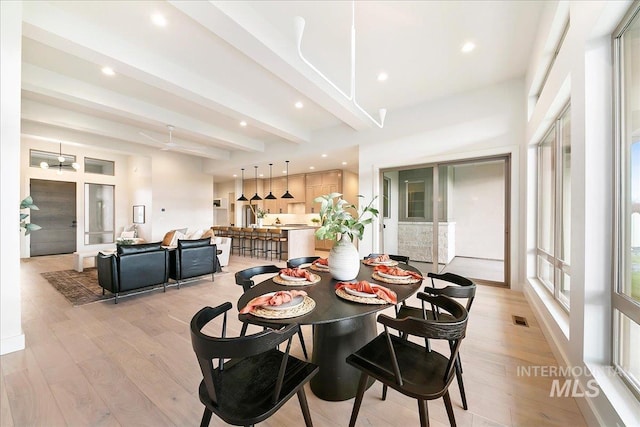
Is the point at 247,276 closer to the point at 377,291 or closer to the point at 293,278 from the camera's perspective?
the point at 293,278

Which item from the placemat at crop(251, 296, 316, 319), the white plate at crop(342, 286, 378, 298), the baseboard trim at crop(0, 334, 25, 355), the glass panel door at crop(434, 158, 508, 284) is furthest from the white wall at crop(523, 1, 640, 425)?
the baseboard trim at crop(0, 334, 25, 355)

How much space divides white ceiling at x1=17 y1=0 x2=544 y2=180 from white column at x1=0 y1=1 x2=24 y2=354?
0.29 m

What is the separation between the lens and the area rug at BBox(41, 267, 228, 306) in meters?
3.70

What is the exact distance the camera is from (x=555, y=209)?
2.82 metres

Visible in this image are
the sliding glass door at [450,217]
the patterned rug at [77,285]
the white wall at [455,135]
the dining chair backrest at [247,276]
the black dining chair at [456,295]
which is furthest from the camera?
the sliding glass door at [450,217]

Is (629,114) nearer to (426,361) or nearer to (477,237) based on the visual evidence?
(426,361)

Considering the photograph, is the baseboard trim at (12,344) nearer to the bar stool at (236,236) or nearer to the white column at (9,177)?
the white column at (9,177)

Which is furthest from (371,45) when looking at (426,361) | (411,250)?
(411,250)

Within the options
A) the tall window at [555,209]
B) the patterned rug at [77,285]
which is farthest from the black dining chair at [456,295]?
the patterned rug at [77,285]

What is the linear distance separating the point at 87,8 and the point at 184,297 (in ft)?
11.9

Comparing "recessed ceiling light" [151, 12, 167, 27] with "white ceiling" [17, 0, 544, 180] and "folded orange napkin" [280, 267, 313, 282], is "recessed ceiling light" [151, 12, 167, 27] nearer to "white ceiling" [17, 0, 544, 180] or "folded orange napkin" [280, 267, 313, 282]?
"white ceiling" [17, 0, 544, 180]

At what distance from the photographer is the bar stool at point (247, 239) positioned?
746 cm

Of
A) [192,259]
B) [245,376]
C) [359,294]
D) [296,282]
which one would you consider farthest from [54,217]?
[359,294]

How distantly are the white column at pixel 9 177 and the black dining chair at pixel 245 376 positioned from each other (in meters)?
2.35
